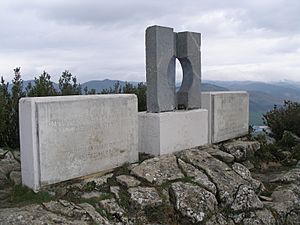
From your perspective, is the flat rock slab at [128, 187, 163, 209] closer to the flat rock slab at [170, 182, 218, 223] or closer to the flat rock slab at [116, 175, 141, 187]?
the flat rock slab at [116, 175, 141, 187]

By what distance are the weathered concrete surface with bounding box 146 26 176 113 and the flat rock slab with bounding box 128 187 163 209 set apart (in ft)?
7.74

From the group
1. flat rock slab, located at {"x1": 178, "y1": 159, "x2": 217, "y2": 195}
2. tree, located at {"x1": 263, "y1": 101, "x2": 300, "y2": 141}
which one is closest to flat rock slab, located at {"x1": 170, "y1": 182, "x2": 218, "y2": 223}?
flat rock slab, located at {"x1": 178, "y1": 159, "x2": 217, "y2": 195}

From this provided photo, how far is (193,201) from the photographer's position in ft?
21.6

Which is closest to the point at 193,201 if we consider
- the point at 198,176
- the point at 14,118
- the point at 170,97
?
the point at 198,176

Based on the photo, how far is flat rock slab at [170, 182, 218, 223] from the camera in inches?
251

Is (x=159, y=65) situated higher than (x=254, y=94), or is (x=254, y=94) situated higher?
(x=159, y=65)

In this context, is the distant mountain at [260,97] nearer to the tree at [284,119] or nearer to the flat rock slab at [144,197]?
the tree at [284,119]

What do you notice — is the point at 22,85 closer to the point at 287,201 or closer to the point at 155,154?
the point at 155,154

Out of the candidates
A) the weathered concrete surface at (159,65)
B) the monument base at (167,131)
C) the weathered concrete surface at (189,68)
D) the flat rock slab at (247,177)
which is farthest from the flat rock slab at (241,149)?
the weathered concrete surface at (159,65)

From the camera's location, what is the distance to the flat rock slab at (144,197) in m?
6.20

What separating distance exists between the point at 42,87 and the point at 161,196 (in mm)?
5441

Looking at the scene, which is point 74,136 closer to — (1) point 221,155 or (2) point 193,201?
(2) point 193,201

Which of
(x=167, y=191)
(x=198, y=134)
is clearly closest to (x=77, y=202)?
(x=167, y=191)

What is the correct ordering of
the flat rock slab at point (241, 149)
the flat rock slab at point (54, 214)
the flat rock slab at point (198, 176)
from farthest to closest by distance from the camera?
the flat rock slab at point (241, 149) → the flat rock slab at point (198, 176) → the flat rock slab at point (54, 214)
